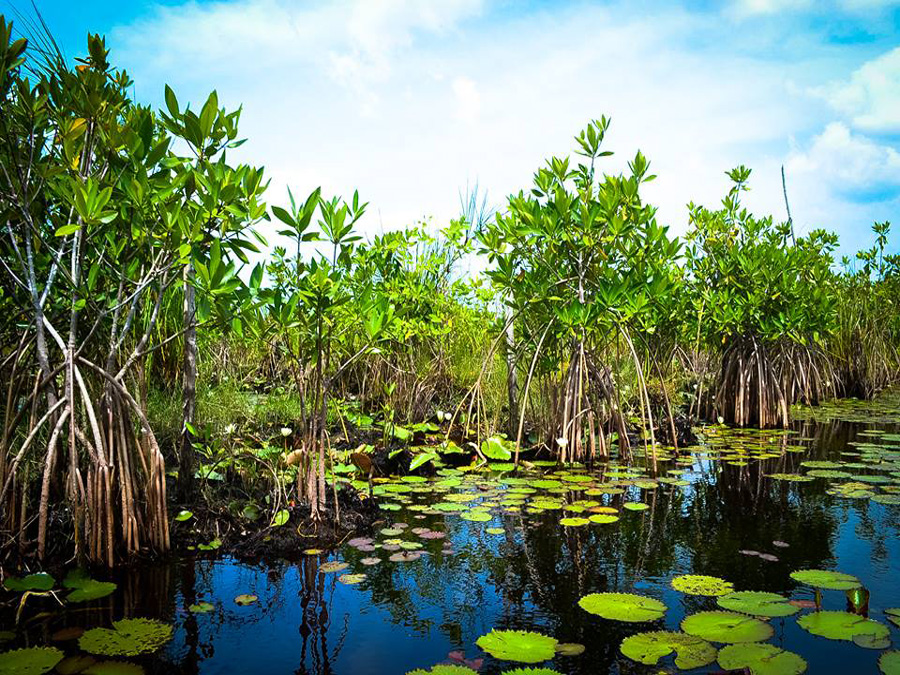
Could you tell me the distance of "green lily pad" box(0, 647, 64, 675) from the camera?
5.71 feet

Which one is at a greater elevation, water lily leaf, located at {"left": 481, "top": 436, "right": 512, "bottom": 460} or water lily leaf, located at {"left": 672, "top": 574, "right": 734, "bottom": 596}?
water lily leaf, located at {"left": 481, "top": 436, "right": 512, "bottom": 460}

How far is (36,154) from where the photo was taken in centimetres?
264

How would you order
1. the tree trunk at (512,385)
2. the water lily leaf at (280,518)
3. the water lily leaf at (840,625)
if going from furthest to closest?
the tree trunk at (512,385), the water lily leaf at (280,518), the water lily leaf at (840,625)

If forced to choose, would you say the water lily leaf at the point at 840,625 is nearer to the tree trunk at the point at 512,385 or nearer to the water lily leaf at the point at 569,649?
the water lily leaf at the point at 569,649

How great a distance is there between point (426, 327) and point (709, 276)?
3.96 m

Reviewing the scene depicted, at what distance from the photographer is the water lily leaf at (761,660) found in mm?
1705

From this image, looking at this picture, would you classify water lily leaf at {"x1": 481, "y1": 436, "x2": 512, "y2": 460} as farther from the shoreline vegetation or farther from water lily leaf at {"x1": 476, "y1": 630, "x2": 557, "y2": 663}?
water lily leaf at {"x1": 476, "y1": 630, "x2": 557, "y2": 663}

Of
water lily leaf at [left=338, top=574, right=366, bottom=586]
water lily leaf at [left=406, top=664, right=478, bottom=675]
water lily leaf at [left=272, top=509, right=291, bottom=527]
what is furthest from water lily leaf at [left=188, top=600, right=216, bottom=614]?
water lily leaf at [left=406, top=664, right=478, bottom=675]

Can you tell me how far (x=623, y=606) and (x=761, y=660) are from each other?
0.48 meters

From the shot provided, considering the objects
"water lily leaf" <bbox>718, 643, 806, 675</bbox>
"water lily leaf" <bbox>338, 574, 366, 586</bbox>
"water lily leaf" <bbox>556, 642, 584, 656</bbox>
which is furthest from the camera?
"water lily leaf" <bbox>338, 574, 366, 586</bbox>

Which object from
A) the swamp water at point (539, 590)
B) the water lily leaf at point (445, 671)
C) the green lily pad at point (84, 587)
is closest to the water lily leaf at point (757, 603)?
the swamp water at point (539, 590)

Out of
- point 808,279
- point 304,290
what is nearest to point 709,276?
point 808,279

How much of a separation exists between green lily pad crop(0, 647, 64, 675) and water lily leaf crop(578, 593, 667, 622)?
5.45 ft

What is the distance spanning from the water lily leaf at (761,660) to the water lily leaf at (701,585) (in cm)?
43
